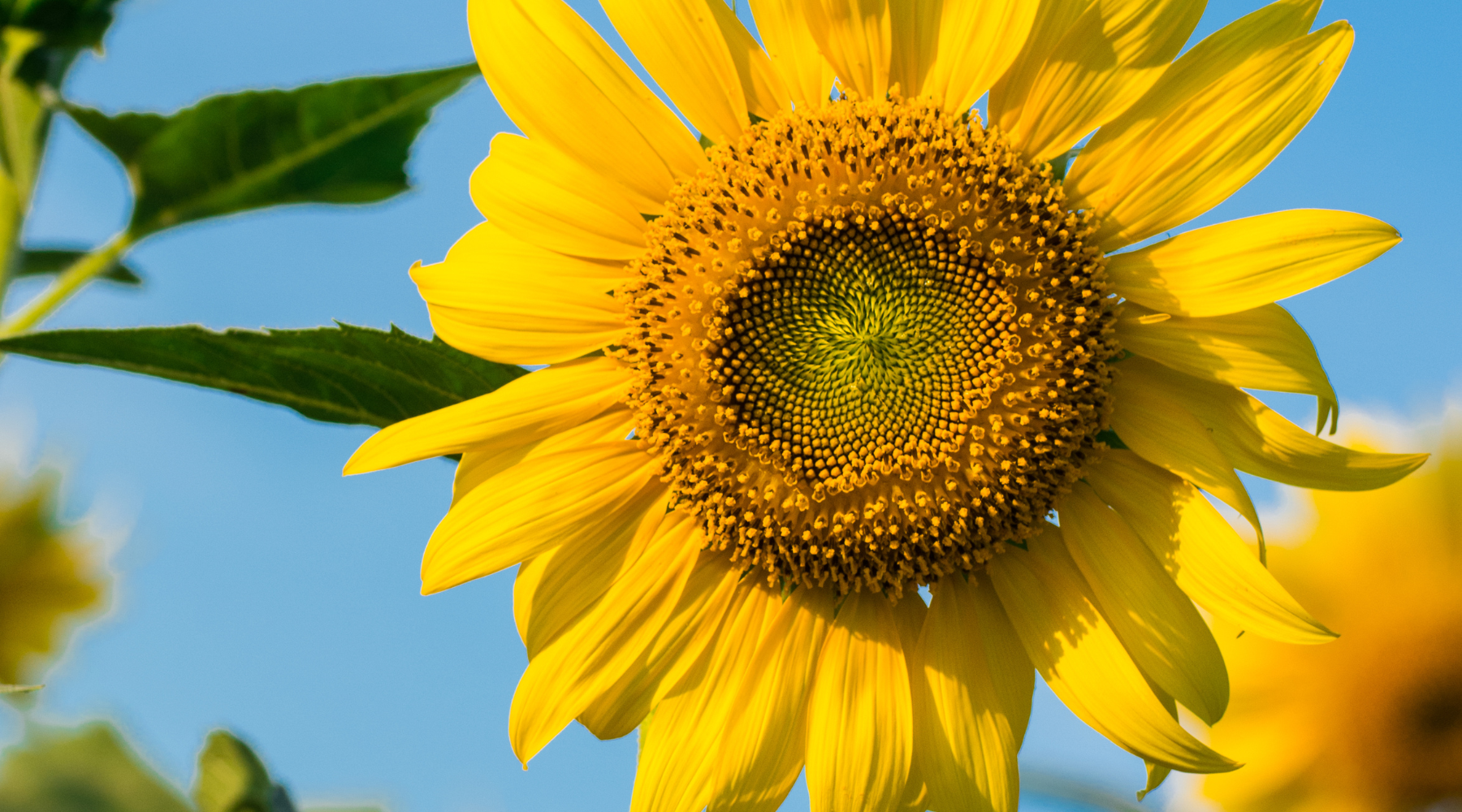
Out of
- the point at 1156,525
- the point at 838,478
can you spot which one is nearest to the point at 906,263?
the point at 838,478

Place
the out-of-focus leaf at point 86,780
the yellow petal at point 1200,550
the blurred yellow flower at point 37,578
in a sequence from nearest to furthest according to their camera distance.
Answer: the yellow petal at point 1200,550 < the out-of-focus leaf at point 86,780 < the blurred yellow flower at point 37,578

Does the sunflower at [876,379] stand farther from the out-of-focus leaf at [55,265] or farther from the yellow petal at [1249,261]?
the out-of-focus leaf at [55,265]

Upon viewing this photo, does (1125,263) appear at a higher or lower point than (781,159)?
lower

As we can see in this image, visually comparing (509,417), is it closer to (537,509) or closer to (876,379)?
(537,509)

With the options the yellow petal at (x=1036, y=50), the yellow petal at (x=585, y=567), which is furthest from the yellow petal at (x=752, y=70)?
the yellow petal at (x=585, y=567)

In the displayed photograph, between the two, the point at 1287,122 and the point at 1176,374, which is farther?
the point at 1176,374

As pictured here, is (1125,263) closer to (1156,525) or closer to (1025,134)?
(1025,134)

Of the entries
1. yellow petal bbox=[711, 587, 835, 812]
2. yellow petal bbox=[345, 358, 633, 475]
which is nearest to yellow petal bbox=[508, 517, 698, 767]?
yellow petal bbox=[711, 587, 835, 812]

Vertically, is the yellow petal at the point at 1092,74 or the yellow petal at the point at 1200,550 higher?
the yellow petal at the point at 1092,74
